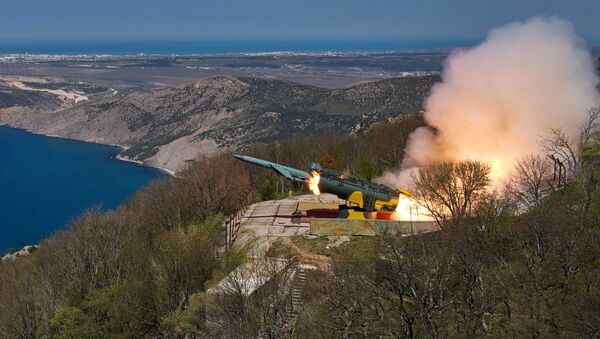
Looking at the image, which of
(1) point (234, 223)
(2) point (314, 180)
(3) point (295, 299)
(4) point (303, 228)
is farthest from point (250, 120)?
(3) point (295, 299)

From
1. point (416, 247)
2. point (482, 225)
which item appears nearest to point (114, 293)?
point (416, 247)

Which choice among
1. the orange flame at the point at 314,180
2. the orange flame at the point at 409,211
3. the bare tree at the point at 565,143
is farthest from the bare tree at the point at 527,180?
the orange flame at the point at 314,180

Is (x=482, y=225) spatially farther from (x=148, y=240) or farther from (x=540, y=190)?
(x=148, y=240)

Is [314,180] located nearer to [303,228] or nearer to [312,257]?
[303,228]

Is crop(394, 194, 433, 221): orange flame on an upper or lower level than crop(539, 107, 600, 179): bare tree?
lower

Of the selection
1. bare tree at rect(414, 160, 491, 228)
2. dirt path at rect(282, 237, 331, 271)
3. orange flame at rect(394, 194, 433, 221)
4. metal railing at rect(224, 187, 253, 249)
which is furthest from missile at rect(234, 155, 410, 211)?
metal railing at rect(224, 187, 253, 249)

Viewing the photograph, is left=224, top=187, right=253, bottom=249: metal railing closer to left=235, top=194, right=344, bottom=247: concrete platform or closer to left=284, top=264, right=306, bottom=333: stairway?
left=235, top=194, right=344, bottom=247: concrete platform

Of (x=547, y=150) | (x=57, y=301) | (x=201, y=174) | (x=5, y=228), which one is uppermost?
(x=547, y=150)

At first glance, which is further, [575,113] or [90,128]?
[90,128]
